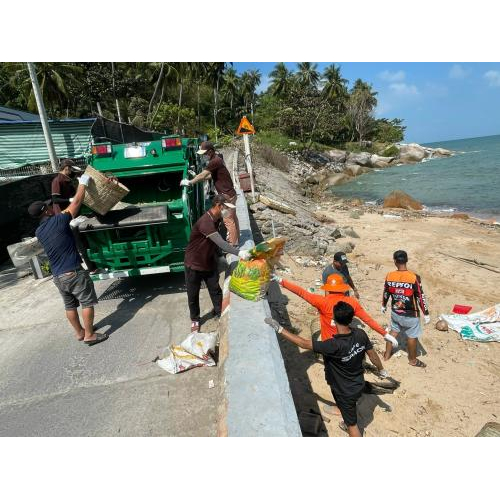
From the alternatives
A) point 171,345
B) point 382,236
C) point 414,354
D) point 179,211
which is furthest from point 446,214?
point 171,345

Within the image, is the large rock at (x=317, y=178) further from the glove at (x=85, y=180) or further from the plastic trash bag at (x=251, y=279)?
the plastic trash bag at (x=251, y=279)

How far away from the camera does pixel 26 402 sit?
3.68 metres

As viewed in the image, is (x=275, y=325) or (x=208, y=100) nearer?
Answer: (x=275, y=325)

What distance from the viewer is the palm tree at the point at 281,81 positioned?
51031 mm

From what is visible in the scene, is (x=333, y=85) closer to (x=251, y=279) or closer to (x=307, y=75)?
(x=307, y=75)

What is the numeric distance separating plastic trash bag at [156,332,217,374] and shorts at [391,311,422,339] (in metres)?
2.63

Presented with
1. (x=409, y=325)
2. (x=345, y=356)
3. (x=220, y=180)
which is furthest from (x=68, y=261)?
(x=409, y=325)

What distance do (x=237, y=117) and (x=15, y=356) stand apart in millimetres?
51858

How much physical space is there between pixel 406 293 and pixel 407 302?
132 millimetres

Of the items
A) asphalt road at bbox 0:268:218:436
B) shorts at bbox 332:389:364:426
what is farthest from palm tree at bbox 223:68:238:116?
shorts at bbox 332:389:364:426

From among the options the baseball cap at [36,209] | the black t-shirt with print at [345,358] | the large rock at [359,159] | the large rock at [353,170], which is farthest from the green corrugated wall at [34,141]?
the large rock at [359,159]

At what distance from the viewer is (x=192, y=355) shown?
3.91 metres

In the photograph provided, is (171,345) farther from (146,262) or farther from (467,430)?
(467,430)

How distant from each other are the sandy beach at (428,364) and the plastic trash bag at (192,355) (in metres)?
1.10
